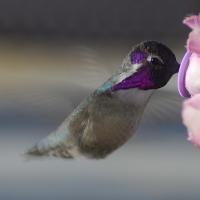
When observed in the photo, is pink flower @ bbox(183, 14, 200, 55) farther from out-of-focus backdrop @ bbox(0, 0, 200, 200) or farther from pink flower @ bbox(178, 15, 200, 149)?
out-of-focus backdrop @ bbox(0, 0, 200, 200)

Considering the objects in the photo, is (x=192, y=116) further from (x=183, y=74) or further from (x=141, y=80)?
(x=141, y=80)

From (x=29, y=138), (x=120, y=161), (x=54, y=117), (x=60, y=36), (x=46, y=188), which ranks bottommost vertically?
(x=54, y=117)

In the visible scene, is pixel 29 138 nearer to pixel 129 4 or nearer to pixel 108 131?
pixel 129 4

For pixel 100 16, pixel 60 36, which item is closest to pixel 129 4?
pixel 100 16

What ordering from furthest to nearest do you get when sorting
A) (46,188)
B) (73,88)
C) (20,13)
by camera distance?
(20,13) < (46,188) < (73,88)

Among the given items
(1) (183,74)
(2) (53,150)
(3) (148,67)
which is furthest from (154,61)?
(2) (53,150)
